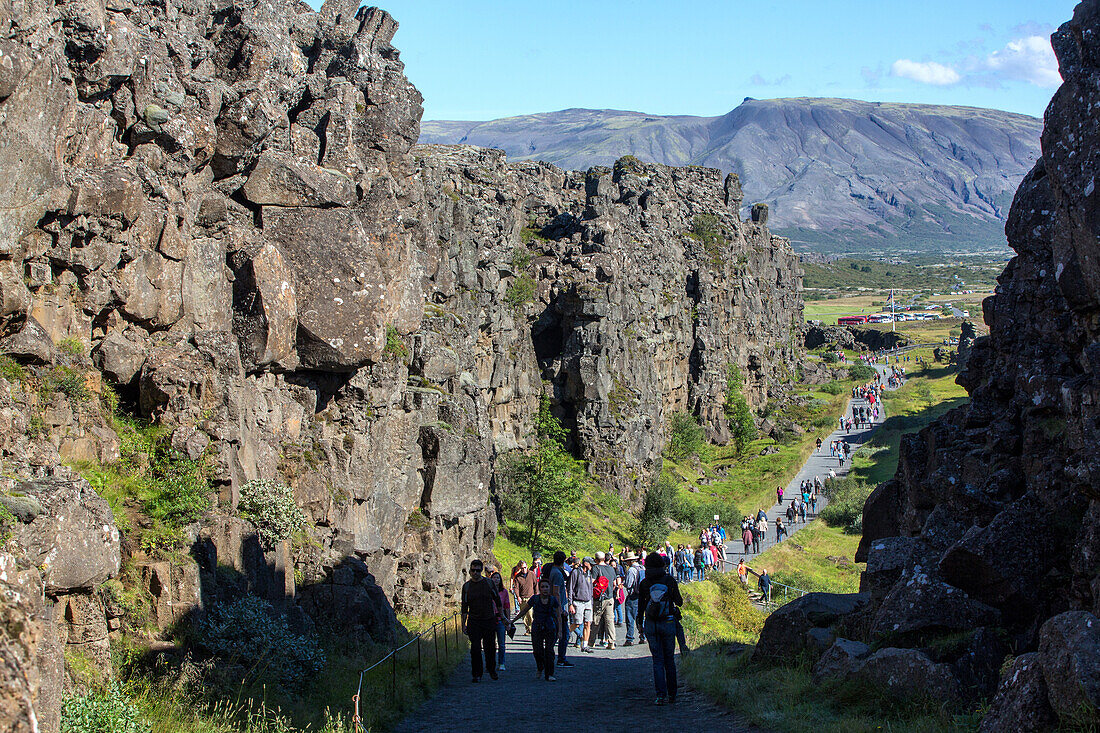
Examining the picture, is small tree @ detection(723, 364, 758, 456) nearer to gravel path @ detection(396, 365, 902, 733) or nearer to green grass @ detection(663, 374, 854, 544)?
green grass @ detection(663, 374, 854, 544)

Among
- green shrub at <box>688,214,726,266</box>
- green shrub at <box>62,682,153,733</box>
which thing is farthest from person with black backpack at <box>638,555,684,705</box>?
green shrub at <box>688,214,726,266</box>

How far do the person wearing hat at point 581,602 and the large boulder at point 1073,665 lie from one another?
12.1 meters

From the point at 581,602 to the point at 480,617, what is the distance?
193 inches

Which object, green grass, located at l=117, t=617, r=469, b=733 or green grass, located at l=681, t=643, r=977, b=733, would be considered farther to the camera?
green grass, located at l=117, t=617, r=469, b=733

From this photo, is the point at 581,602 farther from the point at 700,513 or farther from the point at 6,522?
the point at 700,513

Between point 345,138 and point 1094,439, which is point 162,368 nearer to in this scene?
point 345,138

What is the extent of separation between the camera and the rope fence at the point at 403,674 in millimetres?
12500

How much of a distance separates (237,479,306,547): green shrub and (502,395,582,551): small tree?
22.7 m

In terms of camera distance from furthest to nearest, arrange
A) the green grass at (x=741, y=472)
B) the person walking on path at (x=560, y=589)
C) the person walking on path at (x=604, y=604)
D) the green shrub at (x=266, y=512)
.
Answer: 1. the green grass at (x=741, y=472)
2. the person walking on path at (x=604, y=604)
3. the person walking on path at (x=560, y=589)
4. the green shrub at (x=266, y=512)

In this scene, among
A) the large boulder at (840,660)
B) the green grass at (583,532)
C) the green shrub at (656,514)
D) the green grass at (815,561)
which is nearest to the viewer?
the large boulder at (840,660)

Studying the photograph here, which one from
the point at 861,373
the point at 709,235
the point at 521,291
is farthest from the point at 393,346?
the point at 861,373

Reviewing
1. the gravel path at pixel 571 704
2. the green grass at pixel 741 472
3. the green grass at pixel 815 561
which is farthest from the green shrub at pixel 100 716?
the green grass at pixel 741 472

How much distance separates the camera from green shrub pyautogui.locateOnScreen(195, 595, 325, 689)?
39.3 feet

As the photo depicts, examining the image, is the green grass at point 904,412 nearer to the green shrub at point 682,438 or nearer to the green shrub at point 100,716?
the green shrub at point 682,438
